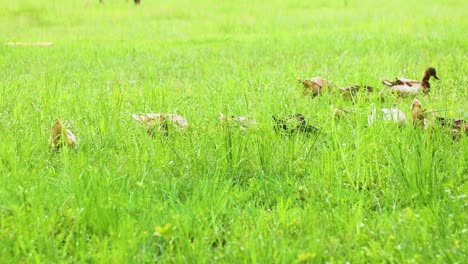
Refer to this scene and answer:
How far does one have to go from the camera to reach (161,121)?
3.12 m

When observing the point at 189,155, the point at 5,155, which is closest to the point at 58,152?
the point at 5,155

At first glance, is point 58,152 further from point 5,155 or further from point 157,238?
point 157,238

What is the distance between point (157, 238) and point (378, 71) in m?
3.31

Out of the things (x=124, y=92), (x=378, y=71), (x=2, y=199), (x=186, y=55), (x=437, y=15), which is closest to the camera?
(x=2, y=199)

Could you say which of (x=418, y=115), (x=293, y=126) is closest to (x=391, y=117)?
(x=418, y=115)

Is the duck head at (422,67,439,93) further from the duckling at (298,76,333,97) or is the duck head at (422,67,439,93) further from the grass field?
the duckling at (298,76,333,97)

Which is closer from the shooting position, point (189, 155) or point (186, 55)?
point (189, 155)

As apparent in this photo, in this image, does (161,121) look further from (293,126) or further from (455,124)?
(455,124)

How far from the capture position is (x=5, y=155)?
2.69 metres

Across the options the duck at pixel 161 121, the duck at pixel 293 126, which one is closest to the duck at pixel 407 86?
the duck at pixel 293 126

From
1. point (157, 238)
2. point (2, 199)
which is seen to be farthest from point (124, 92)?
point (157, 238)

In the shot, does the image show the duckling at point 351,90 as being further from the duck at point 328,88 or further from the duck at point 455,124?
the duck at point 455,124

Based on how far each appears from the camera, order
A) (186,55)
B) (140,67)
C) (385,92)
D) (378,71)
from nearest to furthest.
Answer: (385,92), (378,71), (140,67), (186,55)

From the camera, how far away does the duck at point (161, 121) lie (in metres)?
3.06
